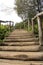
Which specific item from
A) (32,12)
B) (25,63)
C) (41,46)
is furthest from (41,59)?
(32,12)

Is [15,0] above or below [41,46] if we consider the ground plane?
above

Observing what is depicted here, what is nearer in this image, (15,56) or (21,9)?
(15,56)

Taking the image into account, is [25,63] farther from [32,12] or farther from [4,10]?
[4,10]

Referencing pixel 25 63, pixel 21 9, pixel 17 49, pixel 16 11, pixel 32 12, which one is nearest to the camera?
pixel 25 63

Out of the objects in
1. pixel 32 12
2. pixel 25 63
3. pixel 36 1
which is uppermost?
pixel 36 1

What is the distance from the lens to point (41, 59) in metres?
3.31

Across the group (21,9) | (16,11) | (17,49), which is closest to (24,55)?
(17,49)

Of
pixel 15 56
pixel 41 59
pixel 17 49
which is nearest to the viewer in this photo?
pixel 41 59

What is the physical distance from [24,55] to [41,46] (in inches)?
A: 32.1

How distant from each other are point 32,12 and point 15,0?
5.32 metres

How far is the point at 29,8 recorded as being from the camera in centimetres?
1919

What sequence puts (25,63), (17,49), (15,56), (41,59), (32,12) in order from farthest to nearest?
1. (32,12)
2. (17,49)
3. (15,56)
4. (41,59)
5. (25,63)

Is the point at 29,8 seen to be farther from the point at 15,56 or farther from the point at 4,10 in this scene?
the point at 15,56

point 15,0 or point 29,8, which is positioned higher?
point 15,0
